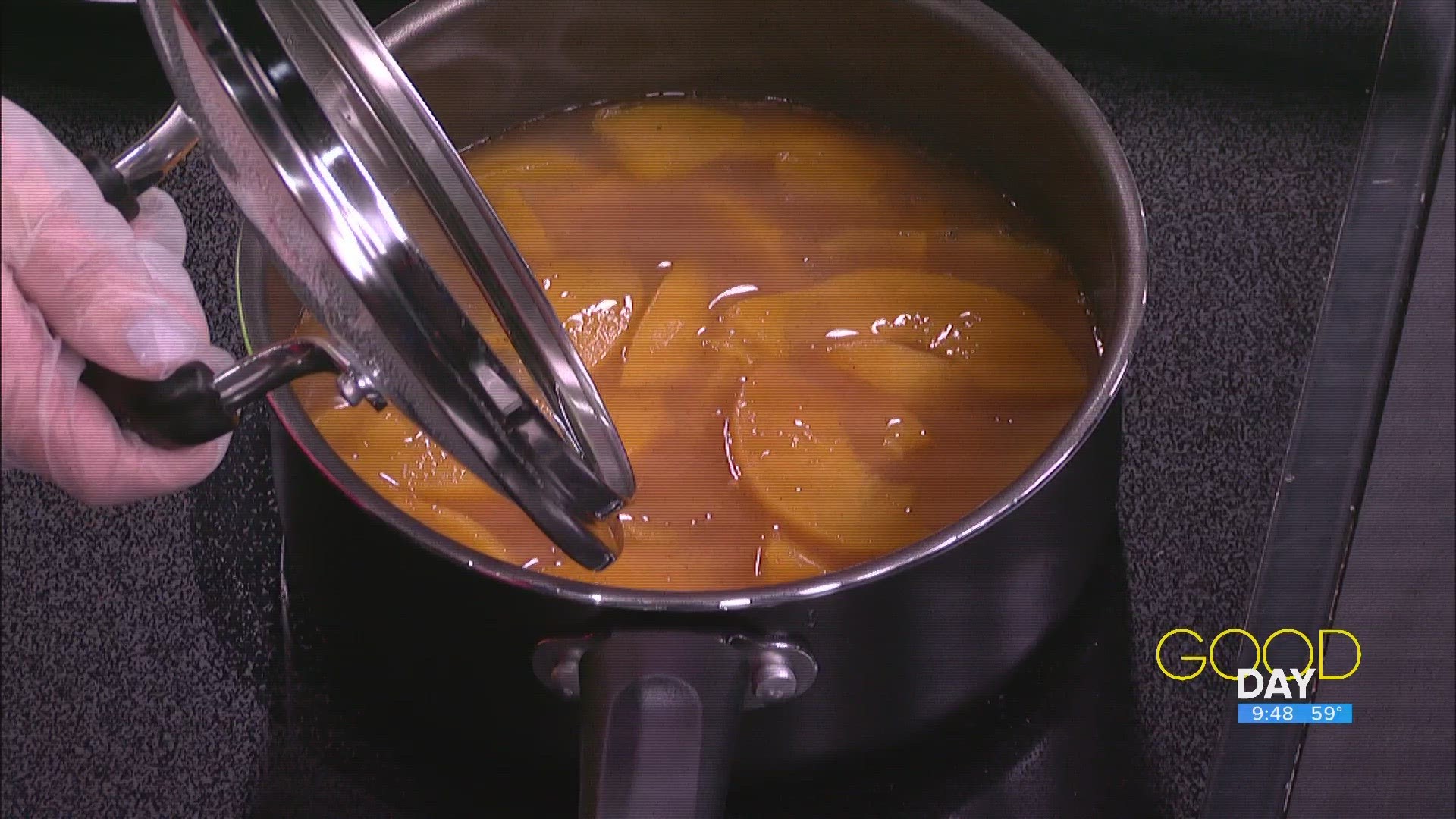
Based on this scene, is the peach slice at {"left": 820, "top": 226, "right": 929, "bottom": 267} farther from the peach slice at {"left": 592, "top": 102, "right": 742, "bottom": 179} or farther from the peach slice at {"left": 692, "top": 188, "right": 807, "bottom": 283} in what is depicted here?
the peach slice at {"left": 592, "top": 102, "right": 742, "bottom": 179}

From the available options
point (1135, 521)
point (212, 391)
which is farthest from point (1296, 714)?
point (212, 391)

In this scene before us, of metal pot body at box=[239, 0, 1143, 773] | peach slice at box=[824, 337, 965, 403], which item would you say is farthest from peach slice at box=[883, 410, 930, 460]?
metal pot body at box=[239, 0, 1143, 773]

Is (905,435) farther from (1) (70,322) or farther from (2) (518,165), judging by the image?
(1) (70,322)

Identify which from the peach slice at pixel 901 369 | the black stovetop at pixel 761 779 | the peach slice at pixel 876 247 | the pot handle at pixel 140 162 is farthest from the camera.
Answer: the peach slice at pixel 876 247

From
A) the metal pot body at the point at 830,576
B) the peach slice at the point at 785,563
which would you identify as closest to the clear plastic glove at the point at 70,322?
the metal pot body at the point at 830,576

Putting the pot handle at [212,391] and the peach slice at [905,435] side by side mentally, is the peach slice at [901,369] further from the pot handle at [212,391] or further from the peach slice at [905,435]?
the pot handle at [212,391]
